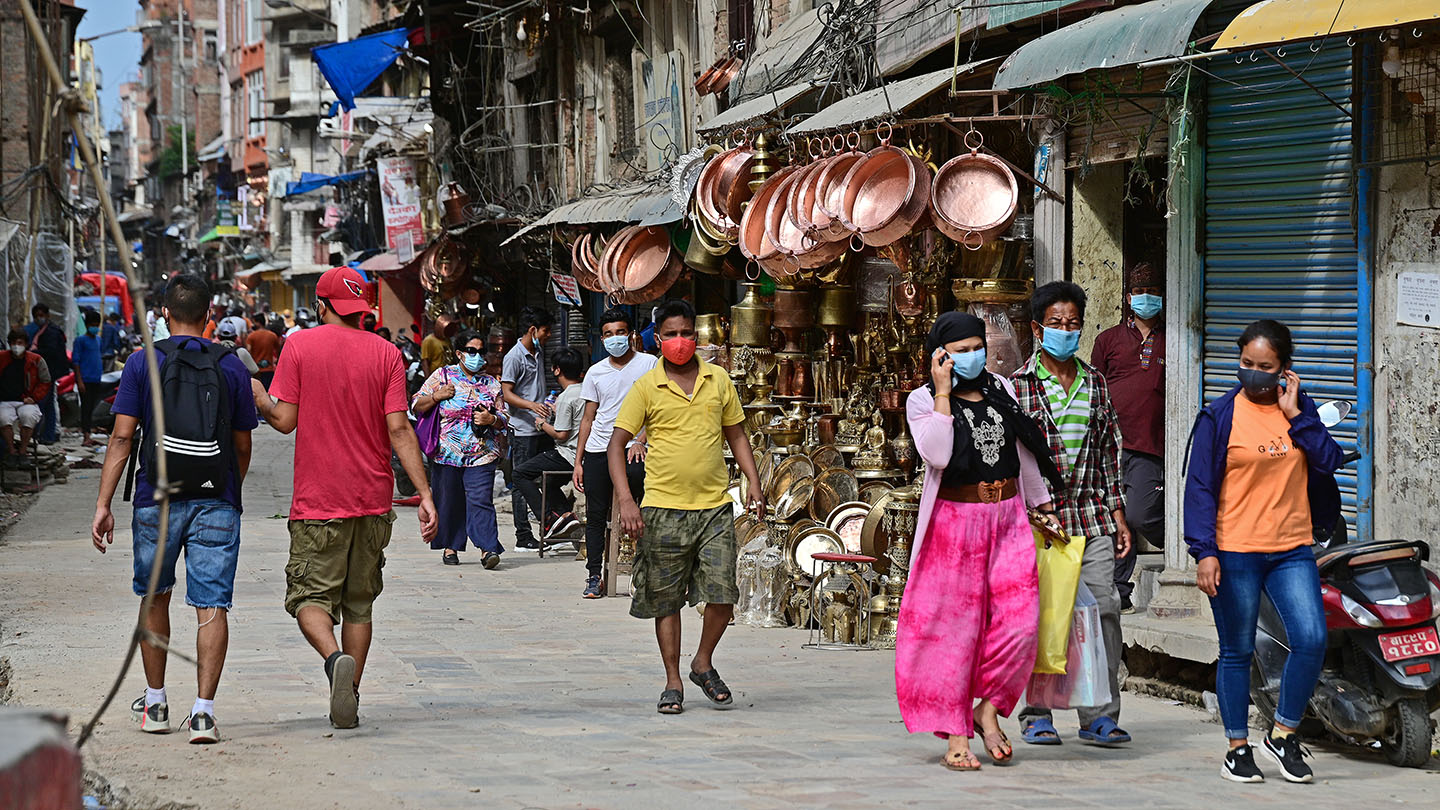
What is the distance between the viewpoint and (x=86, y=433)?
2533 centimetres

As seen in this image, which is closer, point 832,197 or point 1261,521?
point 1261,521

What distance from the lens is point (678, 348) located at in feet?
24.8

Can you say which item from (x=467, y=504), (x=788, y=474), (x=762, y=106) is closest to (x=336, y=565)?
(x=788, y=474)

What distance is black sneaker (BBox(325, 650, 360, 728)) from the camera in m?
6.62

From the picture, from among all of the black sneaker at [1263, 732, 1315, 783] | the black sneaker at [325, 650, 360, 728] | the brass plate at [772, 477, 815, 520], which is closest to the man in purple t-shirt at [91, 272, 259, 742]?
the black sneaker at [325, 650, 360, 728]

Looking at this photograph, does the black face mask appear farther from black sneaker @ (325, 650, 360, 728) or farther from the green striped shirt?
black sneaker @ (325, 650, 360, 728)

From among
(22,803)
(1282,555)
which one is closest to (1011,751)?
(1282,555)

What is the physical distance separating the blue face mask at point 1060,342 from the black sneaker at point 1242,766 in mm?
1678

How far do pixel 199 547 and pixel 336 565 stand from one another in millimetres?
543

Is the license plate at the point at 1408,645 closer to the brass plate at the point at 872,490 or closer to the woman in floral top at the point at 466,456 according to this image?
the brass plate at the point at 872,490

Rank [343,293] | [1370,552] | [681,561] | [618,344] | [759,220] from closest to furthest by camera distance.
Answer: [1370,552], [343,293], [681,561], [618,344], [759,220]

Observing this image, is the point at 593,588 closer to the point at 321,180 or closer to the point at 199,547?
the point at 199,547

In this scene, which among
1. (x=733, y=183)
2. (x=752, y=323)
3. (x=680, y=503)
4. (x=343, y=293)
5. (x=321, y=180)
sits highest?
(x=321, y=180)

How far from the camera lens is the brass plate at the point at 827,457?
1143cm
